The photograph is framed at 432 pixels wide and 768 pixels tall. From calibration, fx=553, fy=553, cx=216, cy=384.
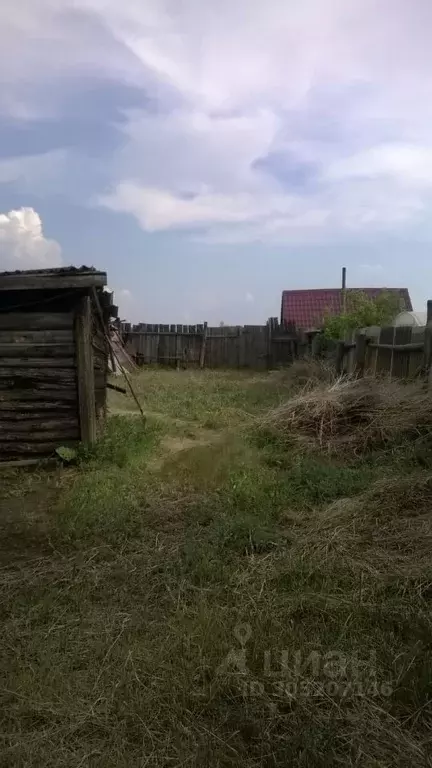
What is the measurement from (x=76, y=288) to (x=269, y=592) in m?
4.72

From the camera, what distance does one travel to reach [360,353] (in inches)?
400

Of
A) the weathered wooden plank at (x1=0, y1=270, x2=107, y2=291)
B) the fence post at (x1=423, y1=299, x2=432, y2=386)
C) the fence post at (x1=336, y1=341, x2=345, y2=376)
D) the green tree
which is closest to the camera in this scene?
the weathered wooden plank at (x1=0, y1=270, x2=107, y2=291)

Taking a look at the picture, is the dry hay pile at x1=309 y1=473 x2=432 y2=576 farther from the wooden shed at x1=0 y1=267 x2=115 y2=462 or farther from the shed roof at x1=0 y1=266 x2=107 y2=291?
the shed roof at x1=0 y1=266 x2=107 y2=291

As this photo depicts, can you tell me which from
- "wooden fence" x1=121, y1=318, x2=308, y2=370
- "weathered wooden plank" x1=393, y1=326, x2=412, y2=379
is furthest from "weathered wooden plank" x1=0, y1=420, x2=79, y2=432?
A: "wooden fence" x1=121, y1=318, x2=308, y2=370

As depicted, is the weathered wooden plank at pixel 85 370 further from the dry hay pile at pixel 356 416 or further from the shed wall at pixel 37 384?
the dry hay pile at pixel 356 416

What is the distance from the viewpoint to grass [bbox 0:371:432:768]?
214cm

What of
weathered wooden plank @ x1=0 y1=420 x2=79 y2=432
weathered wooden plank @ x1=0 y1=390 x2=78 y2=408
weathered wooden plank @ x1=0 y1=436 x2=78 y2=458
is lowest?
weathered wooden plank @ x1=0 y1=436 x2=78 y2=458

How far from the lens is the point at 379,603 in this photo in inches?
123

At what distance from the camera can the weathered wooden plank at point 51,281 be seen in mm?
6398

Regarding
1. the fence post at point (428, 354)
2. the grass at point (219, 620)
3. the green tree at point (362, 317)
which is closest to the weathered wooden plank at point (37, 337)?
the grass at point (219, 620)

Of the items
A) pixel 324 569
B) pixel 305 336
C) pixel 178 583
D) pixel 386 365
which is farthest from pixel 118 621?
pixel 305 336

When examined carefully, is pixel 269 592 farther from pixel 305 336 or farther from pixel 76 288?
pixel 305 336

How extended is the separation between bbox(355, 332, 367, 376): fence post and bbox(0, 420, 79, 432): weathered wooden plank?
214 inches

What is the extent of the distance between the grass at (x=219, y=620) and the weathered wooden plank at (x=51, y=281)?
89.9 inches
